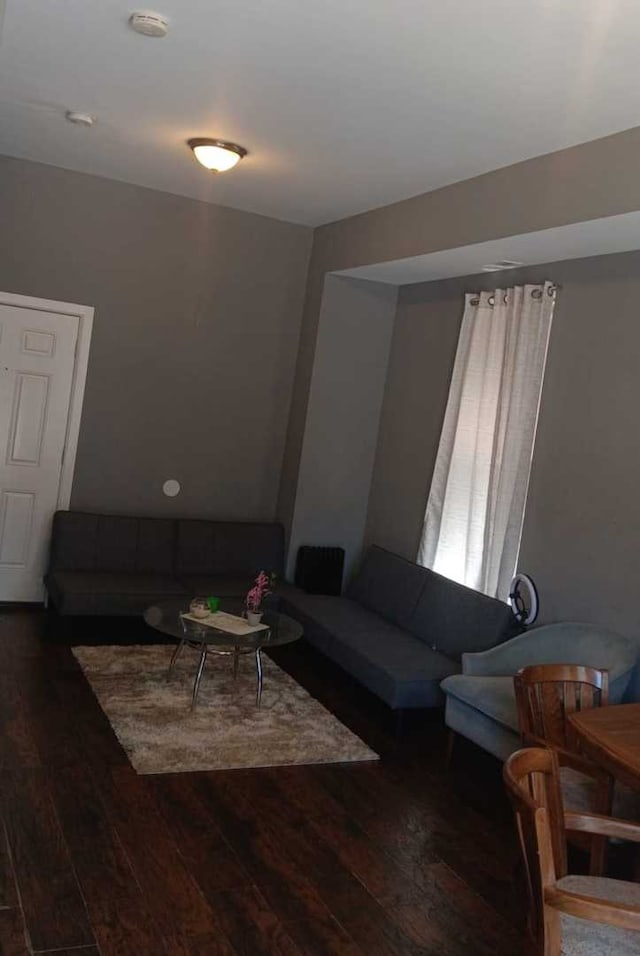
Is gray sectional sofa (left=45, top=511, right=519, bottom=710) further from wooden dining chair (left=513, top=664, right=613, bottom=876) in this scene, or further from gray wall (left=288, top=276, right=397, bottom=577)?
wooden dining chair (left=513, top=664, right=613, bottom=876)

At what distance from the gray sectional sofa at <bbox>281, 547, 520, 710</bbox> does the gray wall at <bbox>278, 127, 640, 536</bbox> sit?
3.02 ft

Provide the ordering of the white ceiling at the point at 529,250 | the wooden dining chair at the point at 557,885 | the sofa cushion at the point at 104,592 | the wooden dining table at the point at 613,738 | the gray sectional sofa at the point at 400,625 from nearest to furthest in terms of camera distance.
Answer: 1. the wooden dining chair at the point at 557,885
2. the wooden dining table at the point at 613,738
3. the white ceiling at the point at 529,250
4. the gray sectional sofa at the point at 400,625
5. the sofa cushion at the point at 104,592

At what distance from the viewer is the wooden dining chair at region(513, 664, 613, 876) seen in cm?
309

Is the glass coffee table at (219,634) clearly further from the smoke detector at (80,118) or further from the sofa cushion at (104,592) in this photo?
the smoke detector at (80,118)

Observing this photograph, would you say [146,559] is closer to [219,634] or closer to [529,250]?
[219,634]

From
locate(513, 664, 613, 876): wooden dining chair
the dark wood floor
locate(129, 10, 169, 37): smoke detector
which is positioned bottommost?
the dark wood floor

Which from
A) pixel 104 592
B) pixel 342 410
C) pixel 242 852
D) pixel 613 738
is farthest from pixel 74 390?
pixel 613 738

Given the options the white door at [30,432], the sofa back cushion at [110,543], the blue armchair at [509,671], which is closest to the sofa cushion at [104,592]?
the sofa back cushion at [110,543]

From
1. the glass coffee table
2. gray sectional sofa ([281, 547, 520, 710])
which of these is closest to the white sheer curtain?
gray sectional sofa ([281, 547, 520, 710])

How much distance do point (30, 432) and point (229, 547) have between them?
154 cm

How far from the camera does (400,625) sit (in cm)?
540

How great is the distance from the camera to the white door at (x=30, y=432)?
18.8ft

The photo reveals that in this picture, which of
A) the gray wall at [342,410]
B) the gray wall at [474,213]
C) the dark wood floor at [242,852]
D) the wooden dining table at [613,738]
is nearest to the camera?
the wooden dining table at [613,738]

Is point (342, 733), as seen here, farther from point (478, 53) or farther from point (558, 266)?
point (478, 53)
